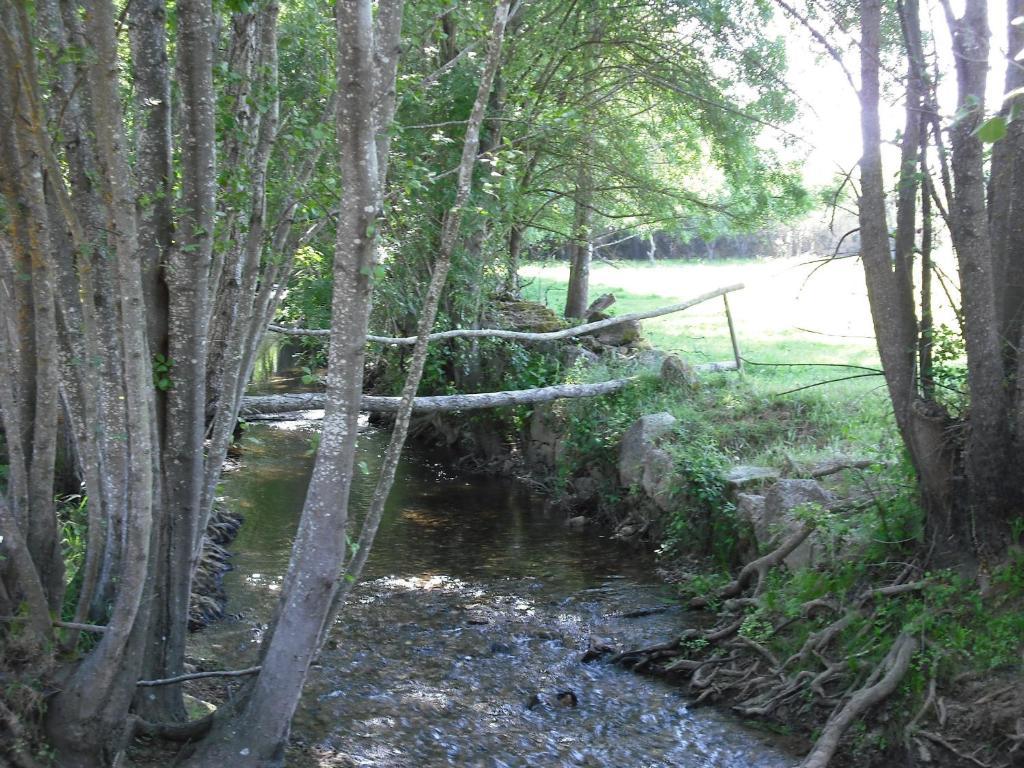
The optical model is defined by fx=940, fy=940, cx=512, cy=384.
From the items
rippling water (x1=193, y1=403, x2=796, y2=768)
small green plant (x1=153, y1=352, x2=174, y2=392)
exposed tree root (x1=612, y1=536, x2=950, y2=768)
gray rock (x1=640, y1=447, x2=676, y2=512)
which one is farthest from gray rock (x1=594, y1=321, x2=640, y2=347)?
small green plant (x1=153, y1=352, x2=174, y2=392)

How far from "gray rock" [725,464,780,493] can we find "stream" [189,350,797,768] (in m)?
1.34

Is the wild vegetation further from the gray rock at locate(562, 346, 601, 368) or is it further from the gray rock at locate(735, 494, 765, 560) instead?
the gray rock at locate(562, 346, 601, 368)

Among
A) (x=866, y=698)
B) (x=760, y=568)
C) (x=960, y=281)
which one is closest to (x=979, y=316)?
(x=960, y=281)

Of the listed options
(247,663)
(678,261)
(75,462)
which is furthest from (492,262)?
(678,261)

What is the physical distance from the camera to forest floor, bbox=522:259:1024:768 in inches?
227

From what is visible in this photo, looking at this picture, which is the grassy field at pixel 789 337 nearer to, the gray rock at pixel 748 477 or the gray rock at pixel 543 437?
the gray rock at pixel 748 477

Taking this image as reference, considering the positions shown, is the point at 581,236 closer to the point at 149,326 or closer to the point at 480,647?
the point at 480,647

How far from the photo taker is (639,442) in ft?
38.7

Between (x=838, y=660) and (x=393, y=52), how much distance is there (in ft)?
16.6

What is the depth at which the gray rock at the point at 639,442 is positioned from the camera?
1159cm

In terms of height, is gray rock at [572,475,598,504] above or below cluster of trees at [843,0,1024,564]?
below

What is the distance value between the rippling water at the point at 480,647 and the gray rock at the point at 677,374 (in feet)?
8.58

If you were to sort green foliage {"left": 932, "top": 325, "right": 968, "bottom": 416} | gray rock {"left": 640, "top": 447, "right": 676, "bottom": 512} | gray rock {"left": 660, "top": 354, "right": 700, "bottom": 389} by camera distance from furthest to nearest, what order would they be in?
gray rock {"left": 660, "top": 354, "right": 700, "bottom": 389}, gray rock {"left": 640, "top": 447, "right": 676, "bottom": 512}, green foliage {"left": 932, "top": 325, "right": 968, "bottom": 416}

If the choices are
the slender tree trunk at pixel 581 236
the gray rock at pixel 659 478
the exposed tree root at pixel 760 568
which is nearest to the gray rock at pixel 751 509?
the exposed tree root at pixel 760 568
